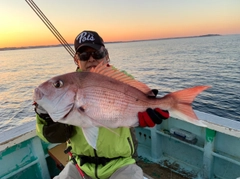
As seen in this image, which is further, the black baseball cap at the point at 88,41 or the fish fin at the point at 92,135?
the black baseball cap at the point at 88,41

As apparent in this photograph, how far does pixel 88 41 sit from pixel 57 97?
120 centimetres

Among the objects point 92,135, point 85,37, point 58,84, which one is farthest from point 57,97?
point 85,37

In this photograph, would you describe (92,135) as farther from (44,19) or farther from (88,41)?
(44,19)

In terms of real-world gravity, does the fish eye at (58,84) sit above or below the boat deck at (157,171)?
above

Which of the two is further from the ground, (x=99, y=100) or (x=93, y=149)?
(x=99, y=100)

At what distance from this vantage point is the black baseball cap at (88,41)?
2.62m

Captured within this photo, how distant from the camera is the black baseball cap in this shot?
2.62 metres

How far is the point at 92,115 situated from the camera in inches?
66.8

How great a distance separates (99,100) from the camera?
1.72 m

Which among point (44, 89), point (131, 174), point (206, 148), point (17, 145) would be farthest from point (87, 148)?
point (206, 148)

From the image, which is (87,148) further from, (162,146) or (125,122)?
(162,146)

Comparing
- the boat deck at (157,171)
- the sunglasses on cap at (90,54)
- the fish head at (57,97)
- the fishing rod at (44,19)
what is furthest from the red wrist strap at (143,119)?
the fishing rod at (44,19)

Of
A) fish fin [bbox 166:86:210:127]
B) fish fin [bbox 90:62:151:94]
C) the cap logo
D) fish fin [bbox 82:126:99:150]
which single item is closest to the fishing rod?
the cap logo

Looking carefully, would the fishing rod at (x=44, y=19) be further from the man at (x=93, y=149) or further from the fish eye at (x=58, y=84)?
the fish eye at (x=58, y=84)
